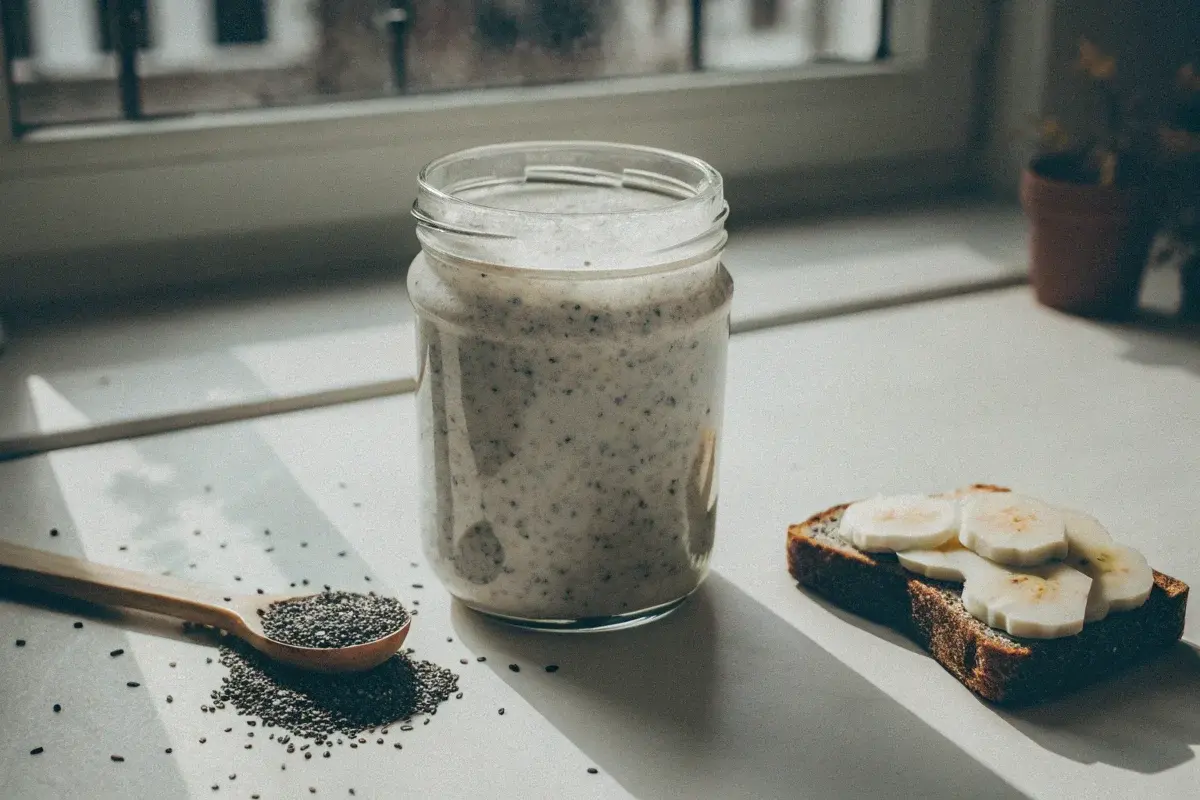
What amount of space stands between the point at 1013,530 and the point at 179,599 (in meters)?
0.57

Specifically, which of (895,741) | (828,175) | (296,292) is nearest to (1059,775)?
(895,741)

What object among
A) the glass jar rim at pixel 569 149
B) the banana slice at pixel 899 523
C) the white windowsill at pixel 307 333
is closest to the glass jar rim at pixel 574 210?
the glass jar rim at pixel 569 149

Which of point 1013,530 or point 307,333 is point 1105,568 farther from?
point 307,333

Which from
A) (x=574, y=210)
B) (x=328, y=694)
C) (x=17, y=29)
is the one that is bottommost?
(x=328, y=694)

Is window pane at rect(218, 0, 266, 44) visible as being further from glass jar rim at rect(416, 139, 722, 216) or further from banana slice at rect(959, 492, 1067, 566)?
banana slice at rect(959, 492, 1067, 566)

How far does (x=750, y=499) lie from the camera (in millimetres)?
1140

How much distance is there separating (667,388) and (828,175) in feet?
3.96

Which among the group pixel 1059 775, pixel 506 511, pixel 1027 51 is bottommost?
pixel 1059 775

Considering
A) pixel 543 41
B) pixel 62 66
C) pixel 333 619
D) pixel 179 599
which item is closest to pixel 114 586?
pixel 179 599

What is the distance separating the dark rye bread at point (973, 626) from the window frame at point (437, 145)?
2.92 ft

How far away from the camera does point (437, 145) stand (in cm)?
171

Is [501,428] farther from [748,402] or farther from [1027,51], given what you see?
[1027,51]

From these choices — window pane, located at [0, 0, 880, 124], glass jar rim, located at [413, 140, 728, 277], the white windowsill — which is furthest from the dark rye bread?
window pane, located at [0, 0, 880, 124]

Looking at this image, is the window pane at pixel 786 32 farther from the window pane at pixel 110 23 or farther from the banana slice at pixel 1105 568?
the banana slice at pixel 1105 568
